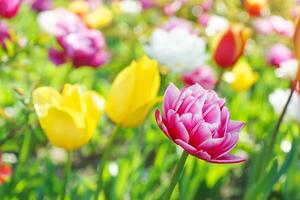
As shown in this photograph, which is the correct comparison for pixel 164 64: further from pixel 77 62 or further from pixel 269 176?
pixel 269 176

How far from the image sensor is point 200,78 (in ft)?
6.86

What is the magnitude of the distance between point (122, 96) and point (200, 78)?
0.91 meters

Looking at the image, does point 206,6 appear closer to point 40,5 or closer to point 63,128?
point 40,5

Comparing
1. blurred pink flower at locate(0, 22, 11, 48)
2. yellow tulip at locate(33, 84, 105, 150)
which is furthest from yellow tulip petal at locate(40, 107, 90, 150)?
blurred pink flower at locate(0, 22, 11, 48)

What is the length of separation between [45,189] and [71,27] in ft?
1.34

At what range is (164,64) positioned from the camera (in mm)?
1824

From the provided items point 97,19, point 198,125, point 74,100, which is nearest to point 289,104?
point 74,100

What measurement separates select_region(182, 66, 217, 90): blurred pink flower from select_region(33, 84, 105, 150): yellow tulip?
0.90 metres

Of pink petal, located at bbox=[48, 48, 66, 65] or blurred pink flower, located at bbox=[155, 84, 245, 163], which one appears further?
pink petal, located at bbox=[48, 48, 66, 65]

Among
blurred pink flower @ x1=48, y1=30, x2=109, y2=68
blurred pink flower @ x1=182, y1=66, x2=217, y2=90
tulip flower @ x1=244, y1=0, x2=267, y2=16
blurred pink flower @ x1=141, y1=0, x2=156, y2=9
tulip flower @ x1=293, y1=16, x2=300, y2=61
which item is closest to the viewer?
tulip flower @ x1=293, y1=16, x2=300, y2=61

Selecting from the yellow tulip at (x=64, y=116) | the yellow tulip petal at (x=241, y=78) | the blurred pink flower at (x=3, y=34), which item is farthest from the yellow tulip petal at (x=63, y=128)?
the yellow tulip petal at (x=241, y=78)

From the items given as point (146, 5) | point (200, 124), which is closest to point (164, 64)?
point (200, 124)

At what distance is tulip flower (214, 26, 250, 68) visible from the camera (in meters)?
1.62

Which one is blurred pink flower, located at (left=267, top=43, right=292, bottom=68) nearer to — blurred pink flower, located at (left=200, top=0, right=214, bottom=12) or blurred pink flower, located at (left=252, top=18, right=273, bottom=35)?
blurred pink flower, located at (left=252, top=18, right=273, bottom=35)
